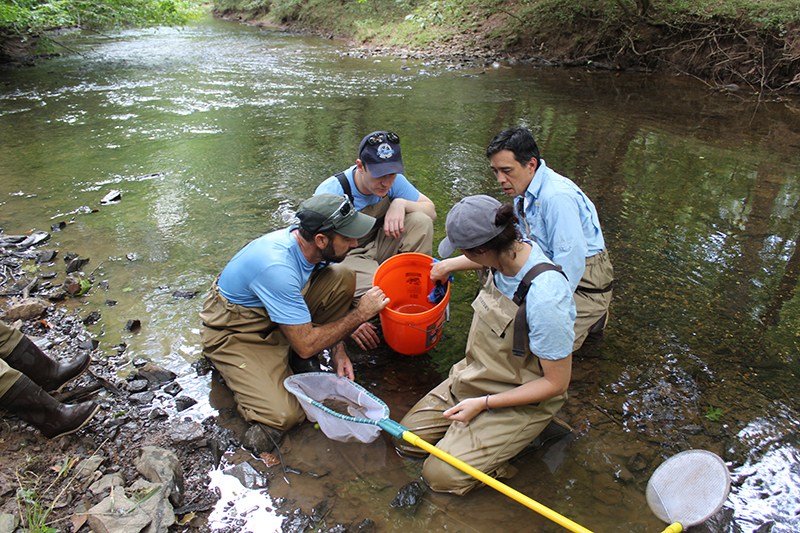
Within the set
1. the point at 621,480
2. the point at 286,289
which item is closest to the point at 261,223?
the point at 286,289

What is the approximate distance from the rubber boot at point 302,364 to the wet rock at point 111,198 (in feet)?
12.1

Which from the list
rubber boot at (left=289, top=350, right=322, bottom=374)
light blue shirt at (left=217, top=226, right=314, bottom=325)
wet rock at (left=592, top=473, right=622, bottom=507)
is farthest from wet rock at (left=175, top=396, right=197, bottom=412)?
wet rock at (left=592, top=473, right=622, bottom=507)

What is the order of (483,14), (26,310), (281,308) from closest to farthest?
(281,308)
(26,310)
(483,14)

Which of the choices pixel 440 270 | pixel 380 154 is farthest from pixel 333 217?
pixel 380 154

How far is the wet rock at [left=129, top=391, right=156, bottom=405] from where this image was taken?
9.15ft

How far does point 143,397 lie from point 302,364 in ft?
3.16

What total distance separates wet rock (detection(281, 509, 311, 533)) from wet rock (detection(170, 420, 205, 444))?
28.6 inches

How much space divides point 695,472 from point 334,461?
1740 mm

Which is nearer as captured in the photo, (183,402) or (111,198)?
(183,402)

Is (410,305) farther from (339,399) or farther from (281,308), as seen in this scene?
(281,308)

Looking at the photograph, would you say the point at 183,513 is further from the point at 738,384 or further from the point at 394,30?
the point at 394,30

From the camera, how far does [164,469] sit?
2.26 m

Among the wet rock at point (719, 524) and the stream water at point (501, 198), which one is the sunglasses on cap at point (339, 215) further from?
the wet rock at point (719, 524)

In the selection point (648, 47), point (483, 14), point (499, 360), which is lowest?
point (499, 360)
